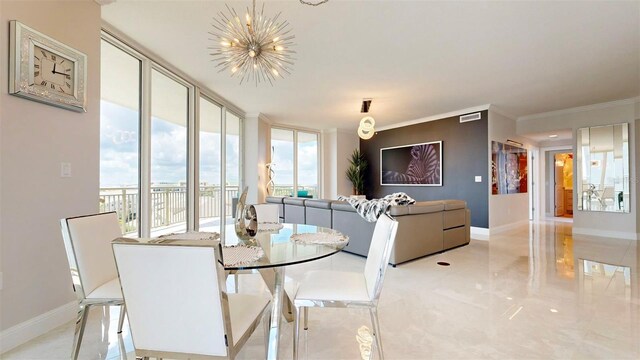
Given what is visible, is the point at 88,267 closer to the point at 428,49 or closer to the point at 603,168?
the point at 428,49

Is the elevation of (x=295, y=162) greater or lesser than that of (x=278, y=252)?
greater

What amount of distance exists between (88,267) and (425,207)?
3523 millimetres

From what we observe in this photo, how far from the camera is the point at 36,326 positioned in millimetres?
1886

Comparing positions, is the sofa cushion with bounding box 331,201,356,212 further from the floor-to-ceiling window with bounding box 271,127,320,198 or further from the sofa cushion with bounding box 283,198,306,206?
the floor-to-ceiling window with bounding box 271,127,320,198

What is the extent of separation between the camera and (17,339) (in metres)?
1.77

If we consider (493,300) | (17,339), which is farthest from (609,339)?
(17,339)

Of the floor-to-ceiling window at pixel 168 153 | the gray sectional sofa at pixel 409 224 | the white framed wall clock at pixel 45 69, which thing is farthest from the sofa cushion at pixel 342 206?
the white framed wall clock at pixel 45 69

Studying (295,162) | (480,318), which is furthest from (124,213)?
(295,162)

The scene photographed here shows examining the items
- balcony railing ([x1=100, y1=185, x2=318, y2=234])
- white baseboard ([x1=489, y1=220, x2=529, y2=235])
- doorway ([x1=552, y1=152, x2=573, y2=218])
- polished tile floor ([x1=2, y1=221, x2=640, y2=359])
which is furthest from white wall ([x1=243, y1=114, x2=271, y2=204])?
doorway ([x1=552, y1=152, x2=573, y2=218])

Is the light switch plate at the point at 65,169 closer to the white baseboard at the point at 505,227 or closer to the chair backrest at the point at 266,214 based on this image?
the chair backrest at the point at 266,214

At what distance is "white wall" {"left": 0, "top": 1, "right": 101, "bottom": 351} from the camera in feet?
5.78

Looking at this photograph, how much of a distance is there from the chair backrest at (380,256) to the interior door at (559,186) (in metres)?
9.37

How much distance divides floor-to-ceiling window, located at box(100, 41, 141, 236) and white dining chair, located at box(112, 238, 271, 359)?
2.44 metres

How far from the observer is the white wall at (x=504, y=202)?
560 centimetres
